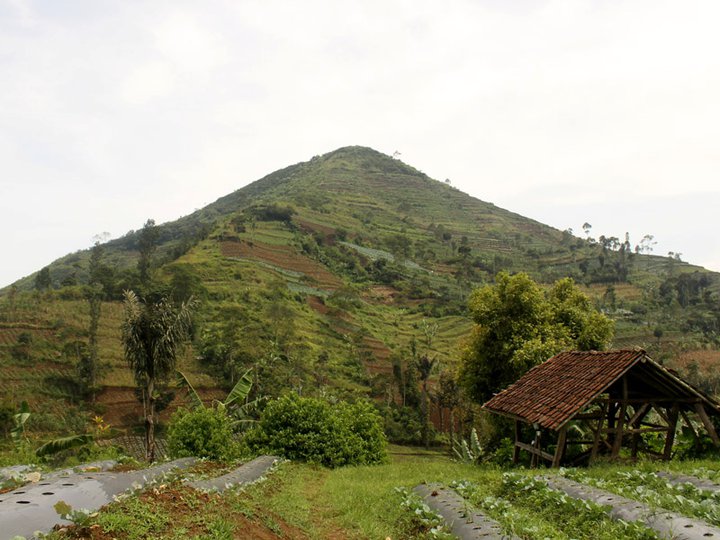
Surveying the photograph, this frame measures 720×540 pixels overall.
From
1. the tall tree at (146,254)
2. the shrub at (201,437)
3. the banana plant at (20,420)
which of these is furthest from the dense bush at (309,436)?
the tall tree at (146,254)

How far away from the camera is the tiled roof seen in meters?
14.2

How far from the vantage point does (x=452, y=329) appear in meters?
83.3

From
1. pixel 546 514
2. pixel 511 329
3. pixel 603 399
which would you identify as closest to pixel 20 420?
pixel 546 514

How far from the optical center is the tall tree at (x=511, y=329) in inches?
1009

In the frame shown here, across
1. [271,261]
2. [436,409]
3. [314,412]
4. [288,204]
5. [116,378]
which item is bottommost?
[436,409]

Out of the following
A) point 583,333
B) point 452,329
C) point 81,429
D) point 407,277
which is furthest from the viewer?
point 407,277

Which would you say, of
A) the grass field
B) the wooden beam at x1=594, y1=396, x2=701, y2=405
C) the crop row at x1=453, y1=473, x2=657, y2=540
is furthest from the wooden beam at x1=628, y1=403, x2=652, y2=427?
the crop row at x1=453, y1=473, x2=657, y2=540

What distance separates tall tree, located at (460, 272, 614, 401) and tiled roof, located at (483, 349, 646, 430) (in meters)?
6.97

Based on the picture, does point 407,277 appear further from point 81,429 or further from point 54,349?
point 81,429

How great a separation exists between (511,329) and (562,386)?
10062 mm

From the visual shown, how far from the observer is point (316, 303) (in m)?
82.0

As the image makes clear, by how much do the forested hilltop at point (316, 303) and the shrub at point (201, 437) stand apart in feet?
45.5

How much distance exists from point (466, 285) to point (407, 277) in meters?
12.3

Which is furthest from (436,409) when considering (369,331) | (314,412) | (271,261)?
(271,261)
